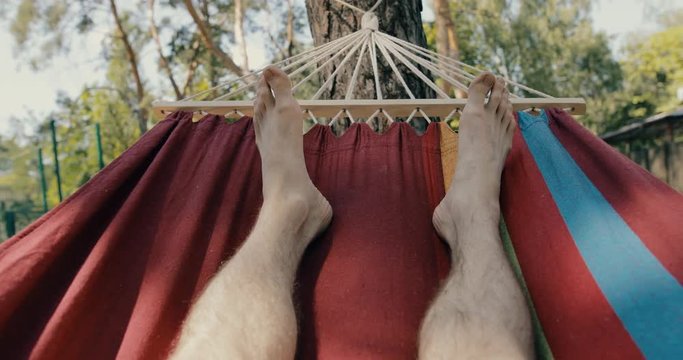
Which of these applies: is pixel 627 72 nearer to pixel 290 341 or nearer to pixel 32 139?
pixel 32 139

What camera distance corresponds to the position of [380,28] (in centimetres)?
208

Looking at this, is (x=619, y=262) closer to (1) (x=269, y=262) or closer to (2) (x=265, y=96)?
(1) (x=269, y=262)

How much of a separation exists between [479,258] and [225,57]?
5133 millimetres

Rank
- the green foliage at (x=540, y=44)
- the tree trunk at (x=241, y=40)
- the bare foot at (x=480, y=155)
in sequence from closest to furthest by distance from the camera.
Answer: the bare foot at (x=480, y=155), the tree trunk at (x=241, y=40), the green foliage at (x=540, y=44)

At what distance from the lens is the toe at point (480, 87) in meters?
1.33

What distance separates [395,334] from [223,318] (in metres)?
0.26

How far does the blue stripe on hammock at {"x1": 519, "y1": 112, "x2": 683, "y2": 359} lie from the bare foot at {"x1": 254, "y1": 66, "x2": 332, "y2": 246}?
417mm

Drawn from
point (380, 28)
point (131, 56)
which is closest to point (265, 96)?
point (380, 28)

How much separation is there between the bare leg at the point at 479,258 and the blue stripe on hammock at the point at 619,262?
11 cm

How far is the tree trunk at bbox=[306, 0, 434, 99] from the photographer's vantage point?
79.7 inches

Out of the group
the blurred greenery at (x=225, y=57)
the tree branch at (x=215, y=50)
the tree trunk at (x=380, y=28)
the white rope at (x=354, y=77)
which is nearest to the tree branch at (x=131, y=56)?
the blurred greenery at (x=225, y=57)

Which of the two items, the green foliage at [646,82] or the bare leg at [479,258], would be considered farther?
the green foliage at [646,82]

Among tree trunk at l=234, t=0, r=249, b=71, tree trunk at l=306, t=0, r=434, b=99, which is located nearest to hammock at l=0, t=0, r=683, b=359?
tree trunk at l=306, t=0, r=434, b=99

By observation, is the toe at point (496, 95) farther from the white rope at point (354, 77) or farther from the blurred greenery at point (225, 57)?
the blurred greenery at point (225, 57)
